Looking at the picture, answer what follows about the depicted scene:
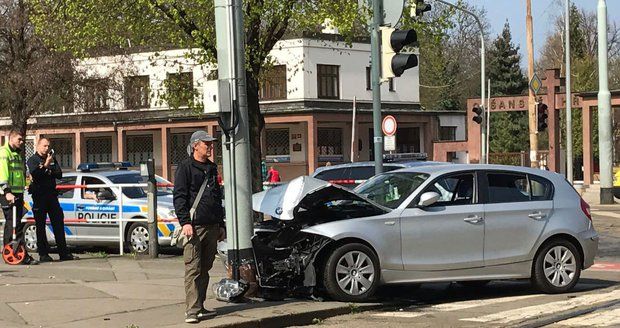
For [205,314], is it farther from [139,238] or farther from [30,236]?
[30,236]

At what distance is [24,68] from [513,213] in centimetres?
2338

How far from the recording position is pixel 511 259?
10609 millimetres

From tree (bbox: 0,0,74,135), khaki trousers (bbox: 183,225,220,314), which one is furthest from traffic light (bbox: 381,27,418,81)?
tree (bbox: 0,0,74,135)

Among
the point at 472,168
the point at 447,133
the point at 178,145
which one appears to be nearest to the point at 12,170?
the point at 472,168

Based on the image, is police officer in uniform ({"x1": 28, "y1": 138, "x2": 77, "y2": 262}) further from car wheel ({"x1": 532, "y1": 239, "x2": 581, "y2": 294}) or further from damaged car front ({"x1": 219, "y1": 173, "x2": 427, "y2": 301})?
car wheel ({"x1": 532, "y1": 239, "x2": 581, "y2": 294})

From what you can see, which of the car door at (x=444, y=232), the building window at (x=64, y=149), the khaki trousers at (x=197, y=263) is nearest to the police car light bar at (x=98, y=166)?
the car door at (x=444, y=232)

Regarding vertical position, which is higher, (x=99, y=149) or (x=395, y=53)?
(x=395, y=53)

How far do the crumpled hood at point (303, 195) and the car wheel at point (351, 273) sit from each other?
65 centimetres

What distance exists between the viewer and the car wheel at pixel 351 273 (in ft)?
32.3

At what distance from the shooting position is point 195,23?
17703 mm

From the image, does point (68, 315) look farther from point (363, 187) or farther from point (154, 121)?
point (154, 121)

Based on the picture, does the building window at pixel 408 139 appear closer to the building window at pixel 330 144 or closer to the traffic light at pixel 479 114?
the building window at pixel 330 144

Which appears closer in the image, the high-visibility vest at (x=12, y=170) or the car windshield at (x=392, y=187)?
the car windshield at (x=392, y=187)

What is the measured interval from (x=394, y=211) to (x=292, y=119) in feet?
118
